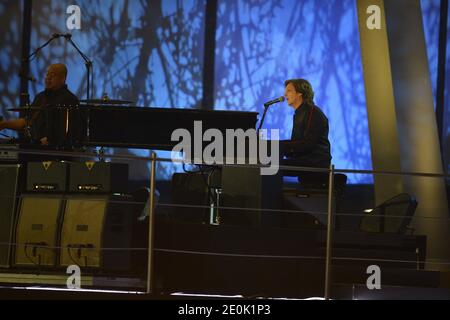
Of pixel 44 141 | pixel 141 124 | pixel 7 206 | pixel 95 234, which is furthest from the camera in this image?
pixel 141 124

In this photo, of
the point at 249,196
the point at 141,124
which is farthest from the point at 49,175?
the point at 249,196

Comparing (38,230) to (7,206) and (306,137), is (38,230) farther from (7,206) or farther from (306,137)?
(306,137)

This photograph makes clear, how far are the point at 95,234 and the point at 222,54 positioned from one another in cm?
364

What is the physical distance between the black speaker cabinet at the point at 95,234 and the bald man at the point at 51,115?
432 mm

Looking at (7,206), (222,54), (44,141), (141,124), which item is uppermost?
(222,54)

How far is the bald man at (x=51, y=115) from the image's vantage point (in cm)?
505

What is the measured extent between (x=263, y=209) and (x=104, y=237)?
0.87m

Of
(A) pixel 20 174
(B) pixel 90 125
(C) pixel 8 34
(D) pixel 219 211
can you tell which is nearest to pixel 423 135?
(D) pixel 219 211

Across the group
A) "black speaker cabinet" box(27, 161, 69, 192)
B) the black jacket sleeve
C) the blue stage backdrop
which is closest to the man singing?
the black jacket sleeve

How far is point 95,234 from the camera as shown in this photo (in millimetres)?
4727

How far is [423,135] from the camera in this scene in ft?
20.0

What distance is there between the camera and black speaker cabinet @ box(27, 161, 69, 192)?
489 centimetres

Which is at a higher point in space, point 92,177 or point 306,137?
point 306,137

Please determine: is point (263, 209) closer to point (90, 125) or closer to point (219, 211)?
point (219, 211)
